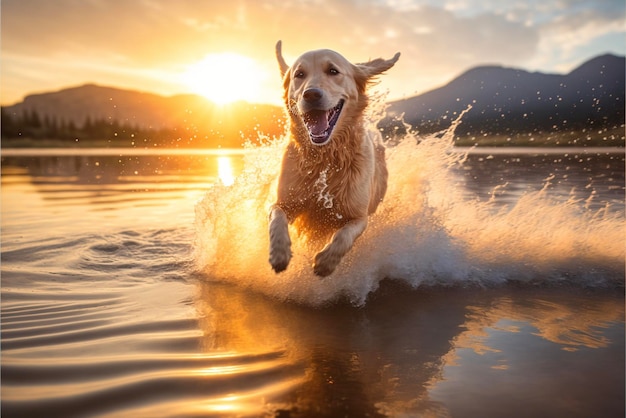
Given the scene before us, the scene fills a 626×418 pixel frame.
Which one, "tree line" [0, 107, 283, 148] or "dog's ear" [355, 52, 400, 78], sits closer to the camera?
"dog's ear" [355, 52, 400, 78]

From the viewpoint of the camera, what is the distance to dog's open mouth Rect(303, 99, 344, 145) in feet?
15.4

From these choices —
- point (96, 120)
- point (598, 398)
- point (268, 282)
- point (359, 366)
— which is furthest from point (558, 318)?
point (96, 120)

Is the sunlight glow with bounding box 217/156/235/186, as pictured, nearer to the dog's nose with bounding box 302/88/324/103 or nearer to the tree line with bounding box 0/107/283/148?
the dog's nose with bounding box 302/88/324/103

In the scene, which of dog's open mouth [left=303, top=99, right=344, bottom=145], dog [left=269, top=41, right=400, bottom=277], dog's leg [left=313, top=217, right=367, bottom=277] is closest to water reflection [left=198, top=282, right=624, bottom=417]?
dog's leg [left=313, top=217, right=367, bottom=277]

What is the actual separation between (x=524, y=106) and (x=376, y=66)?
8297 cm

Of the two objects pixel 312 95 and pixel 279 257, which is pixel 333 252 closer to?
pixel 279 257

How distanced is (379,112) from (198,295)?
3534 millimetres

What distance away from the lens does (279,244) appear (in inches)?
167

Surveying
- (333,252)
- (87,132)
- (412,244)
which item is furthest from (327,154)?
(87,132)

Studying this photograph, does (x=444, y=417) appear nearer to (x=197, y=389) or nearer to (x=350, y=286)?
(x=197, y=389)

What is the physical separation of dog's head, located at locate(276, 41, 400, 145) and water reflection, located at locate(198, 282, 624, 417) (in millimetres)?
1854

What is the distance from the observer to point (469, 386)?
2947 millimetres

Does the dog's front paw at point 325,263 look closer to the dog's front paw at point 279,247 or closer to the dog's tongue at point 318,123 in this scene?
the dog's front paw at point 279,247

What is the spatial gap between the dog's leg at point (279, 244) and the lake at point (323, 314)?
1.77ft
